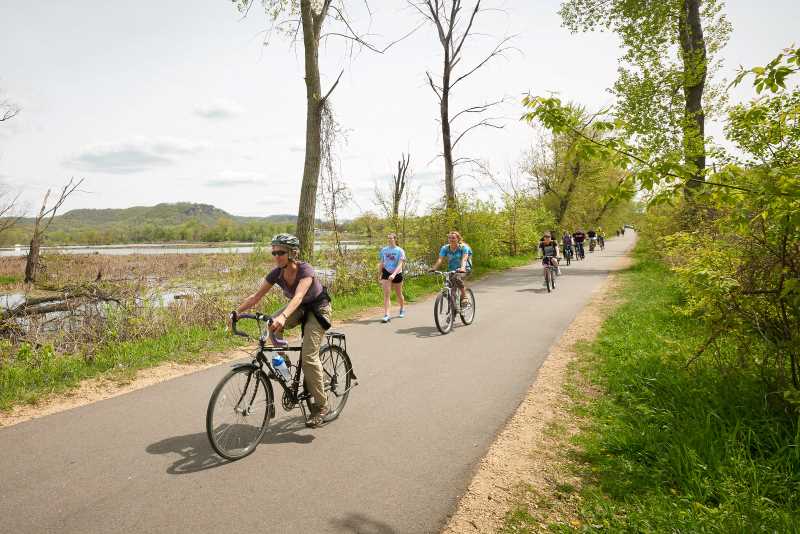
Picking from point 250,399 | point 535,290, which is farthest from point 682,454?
point 535,290

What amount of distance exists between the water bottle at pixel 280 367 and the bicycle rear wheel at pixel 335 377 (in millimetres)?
478

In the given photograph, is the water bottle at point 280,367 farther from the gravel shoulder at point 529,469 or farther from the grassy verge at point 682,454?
the grassy verge at point 682,454

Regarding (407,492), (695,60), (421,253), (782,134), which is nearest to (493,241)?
(421,253)

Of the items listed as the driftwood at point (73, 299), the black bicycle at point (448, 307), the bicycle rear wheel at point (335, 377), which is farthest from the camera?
the black bicycle at point (448, 307)

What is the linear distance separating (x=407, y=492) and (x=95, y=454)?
9.74ft

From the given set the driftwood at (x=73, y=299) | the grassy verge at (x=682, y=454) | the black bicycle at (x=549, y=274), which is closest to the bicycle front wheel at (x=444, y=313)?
the grassy verge at (x=682, y=454)

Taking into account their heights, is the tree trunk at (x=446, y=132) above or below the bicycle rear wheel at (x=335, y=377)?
above

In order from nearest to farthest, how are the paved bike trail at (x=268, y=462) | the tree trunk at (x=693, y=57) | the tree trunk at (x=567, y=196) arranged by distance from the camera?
the paved bike trail at (x=268, y=462) → the tree trunk at (x=693, y=57) → the tree trunk at (x=567, y=196)

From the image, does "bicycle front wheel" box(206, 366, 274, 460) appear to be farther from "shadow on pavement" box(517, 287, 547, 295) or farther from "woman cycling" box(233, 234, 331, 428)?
"shadow on pavement" box(517, 287, 547, 295)

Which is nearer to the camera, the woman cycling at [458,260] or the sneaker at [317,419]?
the sneaker at [317,419]

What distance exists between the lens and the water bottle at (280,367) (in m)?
4.33

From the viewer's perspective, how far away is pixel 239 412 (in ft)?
13.5

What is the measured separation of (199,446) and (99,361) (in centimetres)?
375

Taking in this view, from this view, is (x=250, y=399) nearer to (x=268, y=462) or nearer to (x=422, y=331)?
(x=268, y=462)
